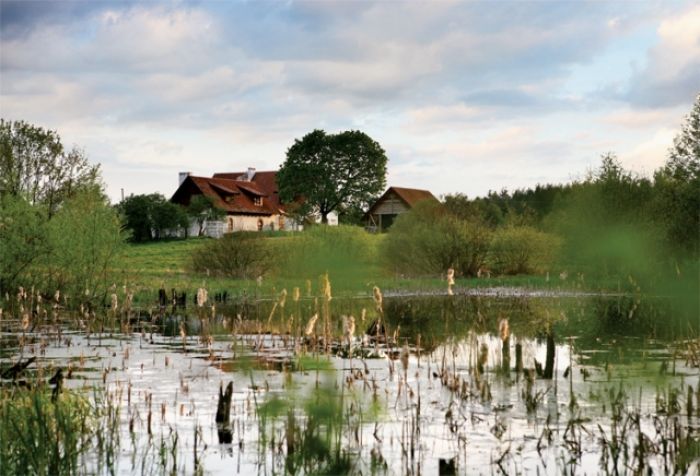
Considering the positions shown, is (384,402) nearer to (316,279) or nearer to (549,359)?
(549,359)

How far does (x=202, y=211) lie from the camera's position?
235 ft

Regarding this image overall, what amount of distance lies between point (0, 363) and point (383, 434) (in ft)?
27.6

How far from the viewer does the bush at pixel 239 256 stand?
4056cm

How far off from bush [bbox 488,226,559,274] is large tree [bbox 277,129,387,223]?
130 ft

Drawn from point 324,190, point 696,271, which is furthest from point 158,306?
point 324,190

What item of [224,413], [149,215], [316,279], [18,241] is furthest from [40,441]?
[149,215]

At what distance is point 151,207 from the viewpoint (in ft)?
217

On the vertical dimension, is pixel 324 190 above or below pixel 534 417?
above

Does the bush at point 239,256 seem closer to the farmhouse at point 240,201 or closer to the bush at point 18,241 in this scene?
the bush at point 18,241

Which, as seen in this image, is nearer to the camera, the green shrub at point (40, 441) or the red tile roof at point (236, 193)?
the green shrub at point (40, 441)

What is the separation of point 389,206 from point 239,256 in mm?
43282

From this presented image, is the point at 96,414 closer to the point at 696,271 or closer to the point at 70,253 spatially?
the point at 70,253

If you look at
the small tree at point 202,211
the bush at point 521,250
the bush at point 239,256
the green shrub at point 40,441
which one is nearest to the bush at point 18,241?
the bush at point 239,256

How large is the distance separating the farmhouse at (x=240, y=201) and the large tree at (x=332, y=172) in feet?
9.07
